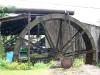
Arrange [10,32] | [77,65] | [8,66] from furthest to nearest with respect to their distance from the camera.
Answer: [10,32] < [77,65] < [8,66]

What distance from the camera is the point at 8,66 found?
10.9m

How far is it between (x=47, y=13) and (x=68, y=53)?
8.76ft

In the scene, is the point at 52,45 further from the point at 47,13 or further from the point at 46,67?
the point at 46,67

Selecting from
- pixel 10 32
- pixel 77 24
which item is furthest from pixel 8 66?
pixel 10 32

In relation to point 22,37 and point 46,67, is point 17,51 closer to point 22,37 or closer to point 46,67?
point 22,37

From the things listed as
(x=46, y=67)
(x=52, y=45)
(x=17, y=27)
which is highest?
(x=17, y=27)

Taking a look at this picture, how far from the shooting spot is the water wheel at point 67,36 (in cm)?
1376

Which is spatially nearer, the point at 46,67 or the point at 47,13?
the point at 46,67

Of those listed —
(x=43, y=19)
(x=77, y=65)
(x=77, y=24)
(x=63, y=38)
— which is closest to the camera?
(x=77, y=65)

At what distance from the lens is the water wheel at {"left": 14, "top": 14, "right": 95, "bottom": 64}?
13758 millimetres

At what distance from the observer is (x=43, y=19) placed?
514 inches

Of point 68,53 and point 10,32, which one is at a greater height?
point 10,32

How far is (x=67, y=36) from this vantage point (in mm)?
15484

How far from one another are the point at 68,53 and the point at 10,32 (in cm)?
435
